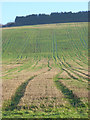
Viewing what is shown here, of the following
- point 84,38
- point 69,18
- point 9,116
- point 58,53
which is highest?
point 69,18

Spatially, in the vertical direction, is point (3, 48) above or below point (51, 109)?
above

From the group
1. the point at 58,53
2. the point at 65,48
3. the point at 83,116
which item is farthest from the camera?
the point at 65,48

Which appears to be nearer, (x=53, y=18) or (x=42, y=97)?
(x=42, y=97)

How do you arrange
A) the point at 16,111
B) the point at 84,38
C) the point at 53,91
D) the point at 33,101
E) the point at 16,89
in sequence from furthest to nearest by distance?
the point at 84,38 < the point at 16,89 < the point at 53,91 < the point at 33,101 < the point at 16,111

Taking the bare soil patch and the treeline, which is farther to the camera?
the treeline

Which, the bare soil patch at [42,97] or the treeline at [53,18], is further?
the treeline at [53,18]

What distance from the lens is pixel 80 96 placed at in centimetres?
1202

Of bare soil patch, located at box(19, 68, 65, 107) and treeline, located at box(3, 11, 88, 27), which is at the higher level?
treeline, located at box(3, 11, 88, 27)

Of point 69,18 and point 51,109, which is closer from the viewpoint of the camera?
point 51,109

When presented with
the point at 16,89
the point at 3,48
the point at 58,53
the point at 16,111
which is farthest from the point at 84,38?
the point at 16,111

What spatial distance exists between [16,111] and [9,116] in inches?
24.4

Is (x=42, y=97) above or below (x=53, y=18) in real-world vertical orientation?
below

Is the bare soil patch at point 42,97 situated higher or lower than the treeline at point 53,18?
lower

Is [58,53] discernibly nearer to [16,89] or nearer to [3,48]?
[3,48]
